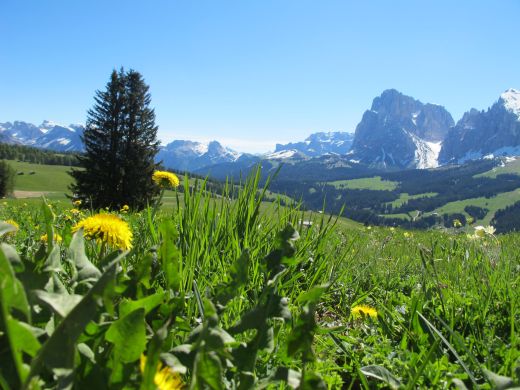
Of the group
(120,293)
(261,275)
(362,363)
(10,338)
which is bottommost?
(362,363)

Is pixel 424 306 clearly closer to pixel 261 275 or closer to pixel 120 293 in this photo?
pixel 261 275

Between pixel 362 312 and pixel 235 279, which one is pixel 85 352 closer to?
pixel 235 279

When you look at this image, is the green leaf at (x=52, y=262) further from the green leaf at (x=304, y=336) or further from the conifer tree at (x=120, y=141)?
the conifer tree at (x=120, y=141)

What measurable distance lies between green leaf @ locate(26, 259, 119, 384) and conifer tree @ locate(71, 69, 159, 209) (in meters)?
48.3

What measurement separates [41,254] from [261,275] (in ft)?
4.58

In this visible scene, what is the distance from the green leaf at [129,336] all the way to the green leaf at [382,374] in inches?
32.0

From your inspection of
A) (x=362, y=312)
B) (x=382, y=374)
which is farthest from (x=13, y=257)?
(x=362, y=312)

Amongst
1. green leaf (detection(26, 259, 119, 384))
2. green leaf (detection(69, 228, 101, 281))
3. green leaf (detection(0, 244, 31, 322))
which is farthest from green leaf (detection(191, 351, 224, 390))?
green leaf (detection(69, 228, 101, 281))

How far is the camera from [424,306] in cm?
244

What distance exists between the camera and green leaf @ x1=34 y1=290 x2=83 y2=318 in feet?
2.85

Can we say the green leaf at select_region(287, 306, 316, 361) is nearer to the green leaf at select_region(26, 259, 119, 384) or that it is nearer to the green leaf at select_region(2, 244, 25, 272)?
the green leaf at select_region(26, 259, 119, 384)

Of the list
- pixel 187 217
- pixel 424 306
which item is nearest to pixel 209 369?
pixel 424 306

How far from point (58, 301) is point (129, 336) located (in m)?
0.19

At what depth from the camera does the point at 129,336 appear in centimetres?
99
